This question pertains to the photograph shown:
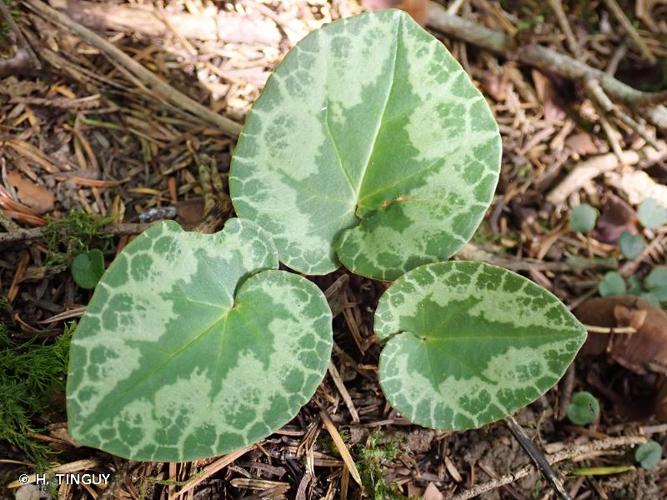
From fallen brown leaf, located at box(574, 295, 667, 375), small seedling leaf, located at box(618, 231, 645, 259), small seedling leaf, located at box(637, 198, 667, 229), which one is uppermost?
small seedling leaf, located at box(637, 198, 667, 229)

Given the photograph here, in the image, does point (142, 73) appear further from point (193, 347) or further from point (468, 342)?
point (468, 342)

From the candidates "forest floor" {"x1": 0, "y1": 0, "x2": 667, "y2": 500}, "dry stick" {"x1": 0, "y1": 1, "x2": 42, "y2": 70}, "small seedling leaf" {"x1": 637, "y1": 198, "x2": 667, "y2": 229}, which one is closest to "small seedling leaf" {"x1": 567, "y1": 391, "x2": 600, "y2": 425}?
"forest floor" {"x1": 0, "y1": 0, "x2": 667, "y2": 500}

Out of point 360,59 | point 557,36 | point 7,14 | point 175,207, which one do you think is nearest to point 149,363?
point 175,207

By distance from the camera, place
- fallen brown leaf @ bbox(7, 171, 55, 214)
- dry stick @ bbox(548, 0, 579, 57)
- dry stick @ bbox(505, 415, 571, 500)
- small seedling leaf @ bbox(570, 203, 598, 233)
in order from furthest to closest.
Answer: dry stick @ bbox(548, 0, 579, 57) → small seedling leaf @ bbox(570, 203, 598, 233) → fallen brown leaf @ bbox(7, 171, 55, 214) → dry stick @ bbox(505, 415, 571, 500)

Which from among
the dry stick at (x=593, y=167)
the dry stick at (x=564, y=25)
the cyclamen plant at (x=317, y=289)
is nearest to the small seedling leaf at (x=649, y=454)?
the cyclamen plant at (x=317, y=289)

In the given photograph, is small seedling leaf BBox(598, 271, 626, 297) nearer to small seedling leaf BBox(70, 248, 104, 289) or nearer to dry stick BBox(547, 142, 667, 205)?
dry stick BBox(547, 142, 667, 205)

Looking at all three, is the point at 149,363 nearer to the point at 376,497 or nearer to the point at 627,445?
the point at 376,497
